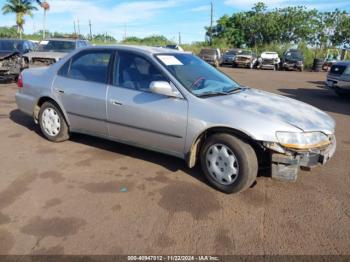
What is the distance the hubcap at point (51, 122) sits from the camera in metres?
5.24

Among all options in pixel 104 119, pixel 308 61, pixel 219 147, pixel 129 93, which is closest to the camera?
pixel 219 147

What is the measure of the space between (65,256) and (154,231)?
0.80m

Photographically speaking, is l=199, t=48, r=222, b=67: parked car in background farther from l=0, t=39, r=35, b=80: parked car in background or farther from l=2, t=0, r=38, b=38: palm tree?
l=2, t=0, r=38, b=38: palm tree

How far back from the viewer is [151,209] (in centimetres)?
340

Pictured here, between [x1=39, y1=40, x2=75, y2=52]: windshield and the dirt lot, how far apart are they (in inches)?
358

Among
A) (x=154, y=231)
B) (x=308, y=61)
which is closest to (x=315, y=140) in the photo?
(x=154, y=231)

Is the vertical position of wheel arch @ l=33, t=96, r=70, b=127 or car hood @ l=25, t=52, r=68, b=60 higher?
car hood @ l=25, t=52, r=68, b=60

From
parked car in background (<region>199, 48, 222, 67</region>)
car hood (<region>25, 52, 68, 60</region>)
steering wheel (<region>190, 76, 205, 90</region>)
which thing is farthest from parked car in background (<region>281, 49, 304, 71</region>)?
steering wheel (<region>190, 76, 205, 90</region>)

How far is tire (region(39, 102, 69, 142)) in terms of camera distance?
5.20 metres

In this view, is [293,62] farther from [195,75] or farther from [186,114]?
[186,114]

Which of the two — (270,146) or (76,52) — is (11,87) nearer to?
(76,52)

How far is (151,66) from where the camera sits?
4.20 meters

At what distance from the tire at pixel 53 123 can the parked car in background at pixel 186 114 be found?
17 mm

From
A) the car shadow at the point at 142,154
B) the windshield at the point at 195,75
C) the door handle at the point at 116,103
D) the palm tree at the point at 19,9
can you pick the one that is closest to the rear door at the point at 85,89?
the door handle at the point at 116,103
